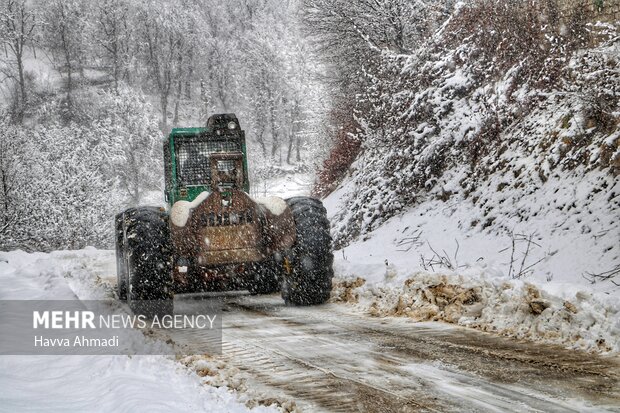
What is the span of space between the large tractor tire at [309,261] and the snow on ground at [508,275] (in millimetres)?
491

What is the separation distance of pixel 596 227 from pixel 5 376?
22.0 ft

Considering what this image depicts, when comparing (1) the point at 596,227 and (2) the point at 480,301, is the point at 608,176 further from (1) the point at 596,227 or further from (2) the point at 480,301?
(2) the point at 480,301

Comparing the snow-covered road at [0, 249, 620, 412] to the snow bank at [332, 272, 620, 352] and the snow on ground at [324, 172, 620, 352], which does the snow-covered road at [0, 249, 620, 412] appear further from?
the snow on ground at [324, 172, 620, 352]

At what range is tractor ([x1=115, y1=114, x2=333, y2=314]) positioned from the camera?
25.4 feet

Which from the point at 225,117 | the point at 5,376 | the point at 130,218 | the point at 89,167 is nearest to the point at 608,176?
the point at 225,117

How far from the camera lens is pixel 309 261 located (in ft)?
26.8

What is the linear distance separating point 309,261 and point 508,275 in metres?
2.49

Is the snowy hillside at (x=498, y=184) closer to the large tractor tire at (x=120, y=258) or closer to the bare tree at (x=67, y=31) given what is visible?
the large tractor tire at (x=120, y=258)

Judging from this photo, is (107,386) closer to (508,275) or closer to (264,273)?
(264,273)

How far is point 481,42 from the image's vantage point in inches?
500

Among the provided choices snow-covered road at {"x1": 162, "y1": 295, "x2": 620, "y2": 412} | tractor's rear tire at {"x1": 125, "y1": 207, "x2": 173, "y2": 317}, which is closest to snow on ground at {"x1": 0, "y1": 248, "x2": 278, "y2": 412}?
snow-covered road at {"x1": 162, "y1": 295, "x2": 620, "y2": 412}

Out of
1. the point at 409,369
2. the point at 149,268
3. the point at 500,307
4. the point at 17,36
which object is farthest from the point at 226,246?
the point at 17,36

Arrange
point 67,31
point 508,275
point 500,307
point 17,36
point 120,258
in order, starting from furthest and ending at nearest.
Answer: point 67,31
point 17,36
point 120,258
point 508,275
point 500,307

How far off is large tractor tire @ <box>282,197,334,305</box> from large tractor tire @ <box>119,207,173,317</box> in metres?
1.56
